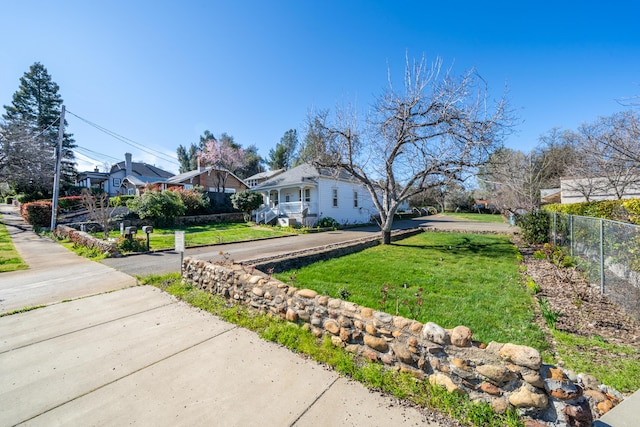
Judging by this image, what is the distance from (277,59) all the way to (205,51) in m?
3.13

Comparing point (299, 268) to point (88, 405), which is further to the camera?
point (299, 268)

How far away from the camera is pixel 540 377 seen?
6.70 feet

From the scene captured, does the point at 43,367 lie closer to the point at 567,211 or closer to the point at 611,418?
the point at 611,418

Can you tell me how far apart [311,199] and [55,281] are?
1529 cm

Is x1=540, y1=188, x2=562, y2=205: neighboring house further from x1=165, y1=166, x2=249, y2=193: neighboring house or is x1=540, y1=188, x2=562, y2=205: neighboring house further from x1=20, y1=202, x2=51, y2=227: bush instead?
x1=20, y1=202, x2=51, y2=227: bush

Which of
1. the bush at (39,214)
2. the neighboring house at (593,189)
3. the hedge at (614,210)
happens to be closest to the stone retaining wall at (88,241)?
the bush at (39,214)

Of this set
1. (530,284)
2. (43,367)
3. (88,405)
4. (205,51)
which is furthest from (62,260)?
(530,284)

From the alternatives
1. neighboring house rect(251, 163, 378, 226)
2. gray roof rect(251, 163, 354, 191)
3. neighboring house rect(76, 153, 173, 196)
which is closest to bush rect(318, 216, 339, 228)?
neighboring house rect(251, 163, 378, 226)

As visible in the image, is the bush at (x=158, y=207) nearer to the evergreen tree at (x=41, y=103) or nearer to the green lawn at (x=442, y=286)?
the green lawn at (x=442, y=286)

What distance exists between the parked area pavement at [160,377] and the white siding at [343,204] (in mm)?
15992

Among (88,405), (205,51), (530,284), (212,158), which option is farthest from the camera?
(212,158)

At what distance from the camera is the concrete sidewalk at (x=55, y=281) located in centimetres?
519

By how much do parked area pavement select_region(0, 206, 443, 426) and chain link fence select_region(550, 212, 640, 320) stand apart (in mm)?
4937

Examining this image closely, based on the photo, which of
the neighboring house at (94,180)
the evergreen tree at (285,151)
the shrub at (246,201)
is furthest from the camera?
the evergreen tree at (285,151)
